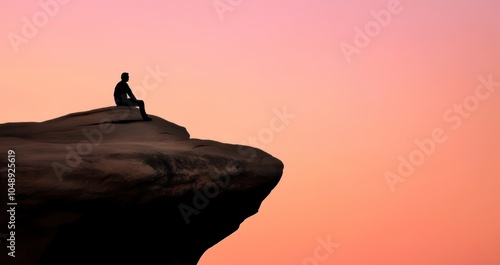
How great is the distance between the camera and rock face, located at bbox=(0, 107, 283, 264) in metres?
9.23

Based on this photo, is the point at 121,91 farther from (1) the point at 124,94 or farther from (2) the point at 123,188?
(2) the point at 123,188

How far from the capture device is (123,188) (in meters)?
9.55

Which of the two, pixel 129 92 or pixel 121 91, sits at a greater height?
pixel 121 91

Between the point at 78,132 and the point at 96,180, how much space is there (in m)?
2.84

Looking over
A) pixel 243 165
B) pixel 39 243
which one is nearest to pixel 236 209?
pixel 243 165

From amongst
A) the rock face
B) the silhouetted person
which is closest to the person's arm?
the silhouetted person

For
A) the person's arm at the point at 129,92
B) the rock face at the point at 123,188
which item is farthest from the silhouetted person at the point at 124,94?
the rock face at the point at 123,188

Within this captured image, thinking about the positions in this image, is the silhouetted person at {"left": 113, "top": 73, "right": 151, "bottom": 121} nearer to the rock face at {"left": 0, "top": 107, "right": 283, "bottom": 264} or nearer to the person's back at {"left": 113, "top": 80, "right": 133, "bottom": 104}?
the person's back at {"left": 113, "top": 80, "right": 133, "bottom": 104}

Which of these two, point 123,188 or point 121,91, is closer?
point 123,188

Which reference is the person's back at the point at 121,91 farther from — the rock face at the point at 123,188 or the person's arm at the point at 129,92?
the rock face at the point at 123,188

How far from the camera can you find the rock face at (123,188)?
30.3ft

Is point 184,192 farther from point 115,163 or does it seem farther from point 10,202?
point 10,202

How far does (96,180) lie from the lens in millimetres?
9375

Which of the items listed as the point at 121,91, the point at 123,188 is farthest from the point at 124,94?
the point at 123,188
